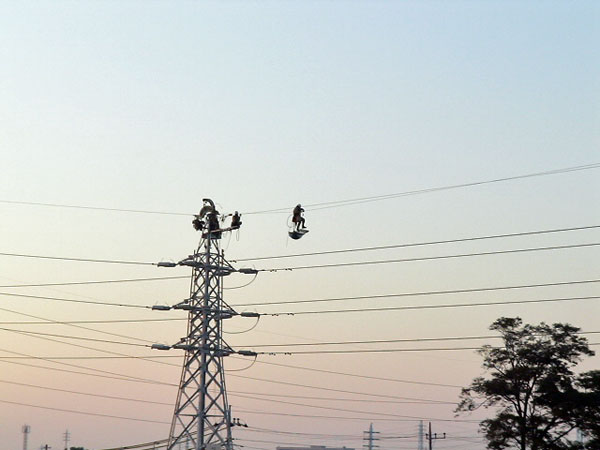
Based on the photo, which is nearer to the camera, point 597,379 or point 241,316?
point 241,316

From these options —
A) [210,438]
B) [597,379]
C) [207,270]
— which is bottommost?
[210,438]

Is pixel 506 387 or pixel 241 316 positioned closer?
pixel 241 316

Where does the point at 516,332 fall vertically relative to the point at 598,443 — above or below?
above

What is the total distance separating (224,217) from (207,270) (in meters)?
4.58

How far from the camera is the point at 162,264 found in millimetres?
80188

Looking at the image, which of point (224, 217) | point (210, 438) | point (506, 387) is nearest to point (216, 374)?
point (210, 438)

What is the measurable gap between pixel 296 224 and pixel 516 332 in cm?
3452

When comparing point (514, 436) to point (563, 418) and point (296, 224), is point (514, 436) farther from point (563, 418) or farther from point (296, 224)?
point (296, 224)

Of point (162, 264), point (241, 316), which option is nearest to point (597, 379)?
point (241, 316)

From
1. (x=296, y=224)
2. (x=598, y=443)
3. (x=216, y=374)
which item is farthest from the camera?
(x=598, y=443)

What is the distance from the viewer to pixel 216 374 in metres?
78.5

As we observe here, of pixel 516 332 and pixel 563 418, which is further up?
pixel 516 332

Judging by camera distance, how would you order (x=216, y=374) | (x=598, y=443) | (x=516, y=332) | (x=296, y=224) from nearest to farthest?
(x=296, y=224)
(x=216, y=374)
(x=598, y=443)
(x=516, y=332)

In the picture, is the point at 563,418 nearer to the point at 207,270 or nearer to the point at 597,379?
the point at 597,379
